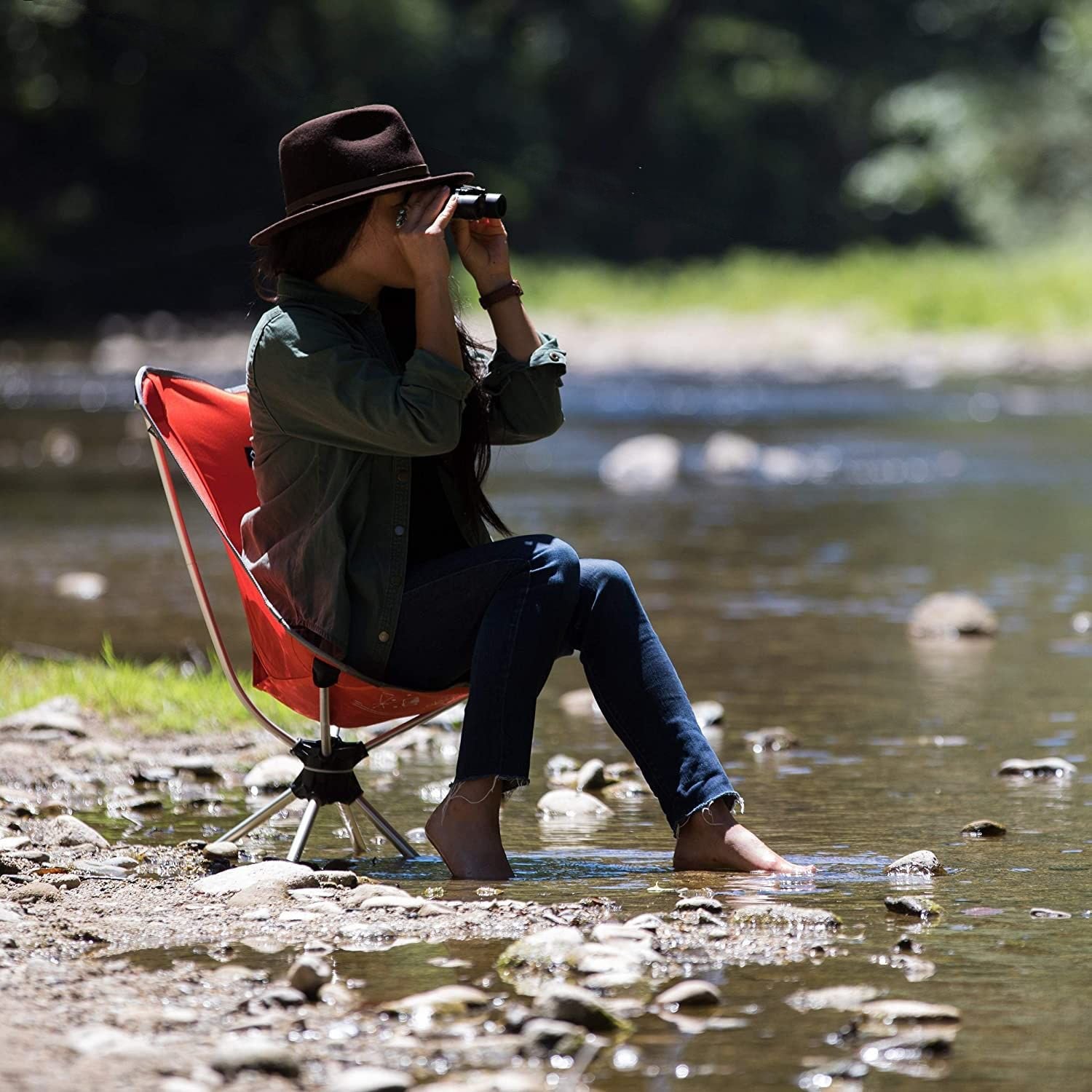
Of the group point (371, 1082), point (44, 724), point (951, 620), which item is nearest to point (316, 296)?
point (371, 1082)

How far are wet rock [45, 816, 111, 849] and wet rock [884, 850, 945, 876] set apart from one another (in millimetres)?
1434

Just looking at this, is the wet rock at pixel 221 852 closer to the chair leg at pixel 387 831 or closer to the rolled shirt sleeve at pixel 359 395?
the chair leg at pixel 387 831

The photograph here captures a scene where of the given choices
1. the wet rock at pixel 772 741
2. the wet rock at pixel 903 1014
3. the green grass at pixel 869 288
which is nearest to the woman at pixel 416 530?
the wet rock at pixel 903 1014

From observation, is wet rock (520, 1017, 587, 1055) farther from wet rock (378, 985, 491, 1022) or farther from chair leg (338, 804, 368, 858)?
chair leg (338, 804, 368, 858)

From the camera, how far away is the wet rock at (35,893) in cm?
314

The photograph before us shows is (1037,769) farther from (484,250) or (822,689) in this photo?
(484,250)

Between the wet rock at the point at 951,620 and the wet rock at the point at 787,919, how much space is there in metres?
3.72

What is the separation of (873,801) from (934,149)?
3573 cm

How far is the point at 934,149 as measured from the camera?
38281 mm

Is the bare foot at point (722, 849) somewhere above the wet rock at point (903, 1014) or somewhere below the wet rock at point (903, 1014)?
above

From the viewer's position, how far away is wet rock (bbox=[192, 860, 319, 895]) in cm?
321

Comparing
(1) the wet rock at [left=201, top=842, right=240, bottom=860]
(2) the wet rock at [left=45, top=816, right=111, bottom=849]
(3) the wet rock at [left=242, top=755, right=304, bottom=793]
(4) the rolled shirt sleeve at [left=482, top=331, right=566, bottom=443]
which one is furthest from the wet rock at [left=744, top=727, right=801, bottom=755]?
(2) the wet rock at [left=45, top=816, right=111, bottom=849]

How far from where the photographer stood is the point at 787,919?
300 centimetres

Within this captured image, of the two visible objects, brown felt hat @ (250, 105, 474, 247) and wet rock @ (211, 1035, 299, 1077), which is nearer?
wet rock @ (211, 1035, 299, 1077)
